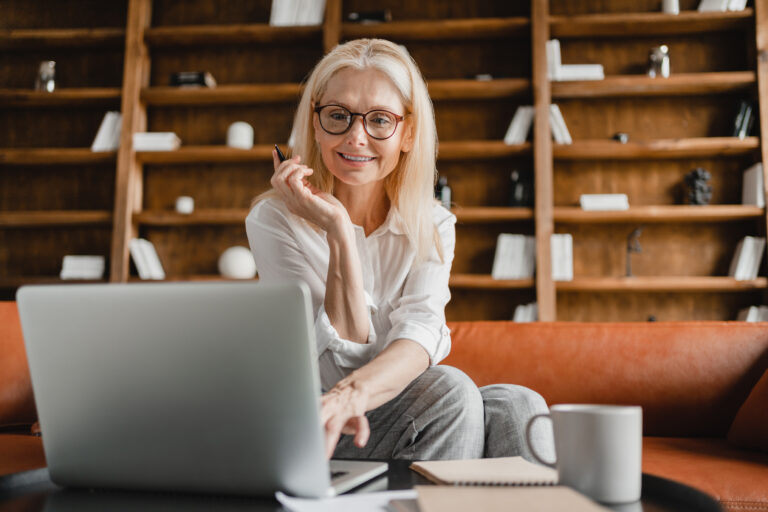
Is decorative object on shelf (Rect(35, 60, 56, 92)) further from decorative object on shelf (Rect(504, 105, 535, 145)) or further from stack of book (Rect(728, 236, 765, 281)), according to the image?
stack of book (Rect(728, 236, 765, 281))

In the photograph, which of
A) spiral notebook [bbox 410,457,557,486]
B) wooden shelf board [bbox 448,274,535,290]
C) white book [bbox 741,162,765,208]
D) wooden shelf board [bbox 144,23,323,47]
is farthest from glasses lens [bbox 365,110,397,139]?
white book [bbox 741,162,765,208]

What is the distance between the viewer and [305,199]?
128cm

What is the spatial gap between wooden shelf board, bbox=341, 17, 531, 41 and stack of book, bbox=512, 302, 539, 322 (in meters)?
1.42

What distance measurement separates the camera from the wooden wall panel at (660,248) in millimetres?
3475

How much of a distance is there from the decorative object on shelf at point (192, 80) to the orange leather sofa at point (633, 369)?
2040 millimetres

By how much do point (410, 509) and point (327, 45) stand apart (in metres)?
3.13

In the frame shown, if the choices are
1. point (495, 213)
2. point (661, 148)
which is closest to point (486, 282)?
point (495, 213)

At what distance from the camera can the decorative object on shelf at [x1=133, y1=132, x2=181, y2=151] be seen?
350 centimetres

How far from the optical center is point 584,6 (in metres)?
3.64

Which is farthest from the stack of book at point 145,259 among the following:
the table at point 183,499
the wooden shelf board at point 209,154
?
the table at point 183,499

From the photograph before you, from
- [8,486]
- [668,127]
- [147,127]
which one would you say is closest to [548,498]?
[8,486]

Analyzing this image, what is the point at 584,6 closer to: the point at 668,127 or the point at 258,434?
the point at 668,127

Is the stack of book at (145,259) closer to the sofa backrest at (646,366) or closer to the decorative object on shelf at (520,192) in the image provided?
the decorative object on shelf at (520,192)

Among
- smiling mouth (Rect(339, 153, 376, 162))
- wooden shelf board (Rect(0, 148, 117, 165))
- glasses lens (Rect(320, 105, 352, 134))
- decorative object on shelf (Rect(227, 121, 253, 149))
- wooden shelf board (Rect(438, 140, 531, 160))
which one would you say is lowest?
smiling mouth (Rect(339, 153, 376, 162))
